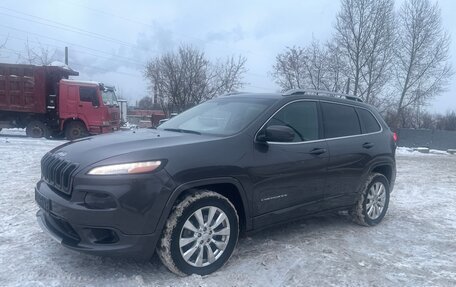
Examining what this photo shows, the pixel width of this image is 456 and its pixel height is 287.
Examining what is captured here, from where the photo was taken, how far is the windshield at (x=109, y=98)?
17812 mm

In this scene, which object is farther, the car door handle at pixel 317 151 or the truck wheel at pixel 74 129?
the truck wheel at pixel 74 129

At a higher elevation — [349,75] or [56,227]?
[349,75]

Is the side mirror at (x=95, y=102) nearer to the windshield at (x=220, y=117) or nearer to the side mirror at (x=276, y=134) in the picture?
the windshield at (x=220, y=117)

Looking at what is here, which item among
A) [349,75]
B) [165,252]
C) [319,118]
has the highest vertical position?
[349,75]

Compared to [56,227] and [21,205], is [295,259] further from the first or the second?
[21,205]

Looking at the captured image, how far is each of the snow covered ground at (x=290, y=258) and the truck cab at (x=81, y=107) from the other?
451 inches

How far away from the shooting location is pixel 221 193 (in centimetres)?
396

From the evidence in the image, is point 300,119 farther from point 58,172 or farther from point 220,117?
point 58,172

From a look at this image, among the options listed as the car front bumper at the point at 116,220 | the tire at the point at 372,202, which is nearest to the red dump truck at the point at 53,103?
the tire at the point at 372,202

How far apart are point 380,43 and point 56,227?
33216 millimetres

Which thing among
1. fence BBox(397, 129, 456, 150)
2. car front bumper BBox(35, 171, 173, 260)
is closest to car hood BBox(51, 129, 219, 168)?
car front bumper BBox(35, 171, 173, 260)

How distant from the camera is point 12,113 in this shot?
1838cm

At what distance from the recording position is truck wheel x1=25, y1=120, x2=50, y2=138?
59.3ft

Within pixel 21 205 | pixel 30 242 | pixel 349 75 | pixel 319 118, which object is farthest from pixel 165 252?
pixel 349 75
